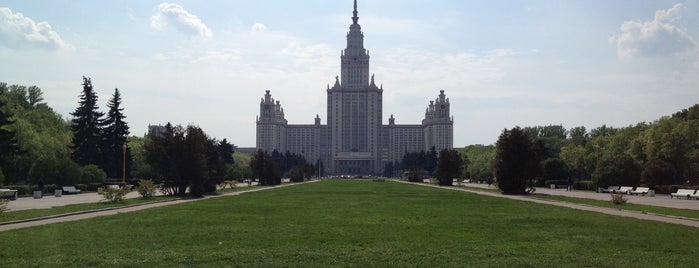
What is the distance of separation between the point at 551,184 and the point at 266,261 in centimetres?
6607

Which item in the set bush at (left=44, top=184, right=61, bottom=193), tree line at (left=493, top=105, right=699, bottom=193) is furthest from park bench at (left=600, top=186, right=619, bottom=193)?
bush at (left=44, top=184, right=61, bottom=193)

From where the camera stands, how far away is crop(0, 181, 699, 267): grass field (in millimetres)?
12586

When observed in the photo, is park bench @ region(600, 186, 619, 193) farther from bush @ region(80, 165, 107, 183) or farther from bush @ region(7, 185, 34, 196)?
bush @ region(7, 185, 34, 196)

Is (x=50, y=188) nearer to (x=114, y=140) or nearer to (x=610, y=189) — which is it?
(x=114, y=140)

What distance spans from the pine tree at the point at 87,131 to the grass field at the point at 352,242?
47.6 m

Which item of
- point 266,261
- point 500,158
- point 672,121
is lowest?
point 266,261

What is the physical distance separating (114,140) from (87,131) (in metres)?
3.54

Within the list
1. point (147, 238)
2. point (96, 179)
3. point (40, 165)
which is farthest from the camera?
point (96, 179)

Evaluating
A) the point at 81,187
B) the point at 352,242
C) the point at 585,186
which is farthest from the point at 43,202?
the point at 585,186

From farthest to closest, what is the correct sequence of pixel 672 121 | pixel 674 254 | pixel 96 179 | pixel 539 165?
1. pixel 672 121
2. pixel 96 179
3. pixel 539 165
4. pixel 674 254

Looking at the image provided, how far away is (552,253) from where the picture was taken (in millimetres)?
13734

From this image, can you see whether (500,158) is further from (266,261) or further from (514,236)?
(266,261)

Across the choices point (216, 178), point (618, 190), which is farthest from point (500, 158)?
point (216, 178)

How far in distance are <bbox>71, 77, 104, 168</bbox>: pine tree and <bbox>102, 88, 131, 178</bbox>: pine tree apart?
2.43ft
